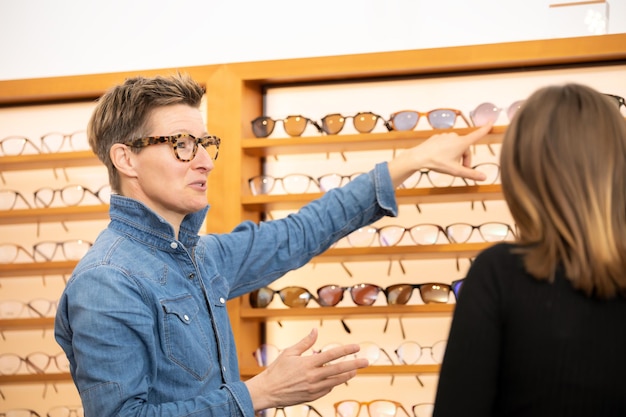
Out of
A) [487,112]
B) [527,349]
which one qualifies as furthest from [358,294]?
[527,349]

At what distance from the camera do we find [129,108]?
2.71 m

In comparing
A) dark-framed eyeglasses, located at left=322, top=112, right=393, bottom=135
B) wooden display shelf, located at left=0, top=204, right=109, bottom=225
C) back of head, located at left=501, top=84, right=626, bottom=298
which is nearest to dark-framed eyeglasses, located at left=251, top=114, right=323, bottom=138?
dark-framed eyeglasses, located at left=322, top=112, right=393, bottom=135

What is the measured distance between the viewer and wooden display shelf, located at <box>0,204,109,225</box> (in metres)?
4.12

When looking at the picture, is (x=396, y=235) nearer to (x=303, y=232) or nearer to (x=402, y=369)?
(x=402, y=369)

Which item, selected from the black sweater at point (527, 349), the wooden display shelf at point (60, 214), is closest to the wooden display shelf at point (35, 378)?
the wooden display shelf at point (60, 214)

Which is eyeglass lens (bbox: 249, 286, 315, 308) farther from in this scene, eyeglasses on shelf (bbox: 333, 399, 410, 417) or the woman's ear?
the woman's ear

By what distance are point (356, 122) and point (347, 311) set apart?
0.83 meters

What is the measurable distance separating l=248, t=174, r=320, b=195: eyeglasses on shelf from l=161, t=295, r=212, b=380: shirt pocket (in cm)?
143

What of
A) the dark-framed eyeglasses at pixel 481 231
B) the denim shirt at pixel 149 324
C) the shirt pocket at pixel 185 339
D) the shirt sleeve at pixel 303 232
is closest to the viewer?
the denim shirt at pixel 149 324

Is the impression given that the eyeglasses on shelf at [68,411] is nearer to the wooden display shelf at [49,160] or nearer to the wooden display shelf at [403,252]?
the wooden display shelf at [49,160]

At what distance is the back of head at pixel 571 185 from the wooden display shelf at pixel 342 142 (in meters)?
1.92

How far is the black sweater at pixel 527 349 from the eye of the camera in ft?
5.13

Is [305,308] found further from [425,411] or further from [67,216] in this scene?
[67,216]

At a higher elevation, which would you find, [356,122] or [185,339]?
[356,122]
